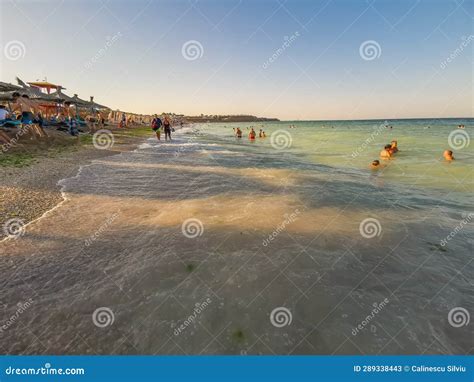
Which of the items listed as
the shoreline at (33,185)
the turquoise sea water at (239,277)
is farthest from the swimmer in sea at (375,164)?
the shoreline at (33,185)

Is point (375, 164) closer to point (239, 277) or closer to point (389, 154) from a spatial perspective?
point (389, 154)

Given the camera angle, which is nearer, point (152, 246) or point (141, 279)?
point (141, 279)

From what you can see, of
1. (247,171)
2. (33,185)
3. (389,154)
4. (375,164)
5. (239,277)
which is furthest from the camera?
(389,154)

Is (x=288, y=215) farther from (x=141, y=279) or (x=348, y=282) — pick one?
(x=141, y=279)

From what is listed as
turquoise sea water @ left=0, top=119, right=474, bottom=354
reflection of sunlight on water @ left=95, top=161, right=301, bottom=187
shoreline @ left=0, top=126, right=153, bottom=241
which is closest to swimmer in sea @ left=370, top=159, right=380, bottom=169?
reflection of sunlight on water @ left=95, top=161, right=301, bottom=187

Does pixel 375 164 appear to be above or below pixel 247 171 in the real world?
above

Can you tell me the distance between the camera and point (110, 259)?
4668 mm

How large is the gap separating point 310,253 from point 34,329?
4.54 m

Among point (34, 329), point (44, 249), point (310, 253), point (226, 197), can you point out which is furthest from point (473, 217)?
point (44, 249)

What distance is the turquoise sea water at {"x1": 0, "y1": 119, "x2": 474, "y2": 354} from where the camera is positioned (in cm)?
319

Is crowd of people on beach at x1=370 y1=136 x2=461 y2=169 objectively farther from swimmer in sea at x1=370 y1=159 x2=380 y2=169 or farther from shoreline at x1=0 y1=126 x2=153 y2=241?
shoreline at x1=0 y1=126 x2=153 y2=241

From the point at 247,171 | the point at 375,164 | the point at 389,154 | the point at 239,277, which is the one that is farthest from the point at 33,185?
the point at 389,154

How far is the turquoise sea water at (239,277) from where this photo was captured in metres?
3.19

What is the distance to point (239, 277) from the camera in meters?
4.35
